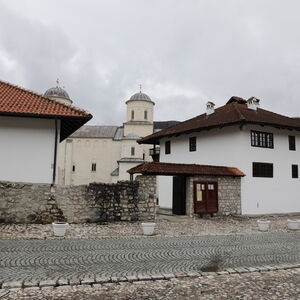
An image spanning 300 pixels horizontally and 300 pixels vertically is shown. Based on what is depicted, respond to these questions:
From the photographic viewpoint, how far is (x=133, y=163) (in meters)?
43.1

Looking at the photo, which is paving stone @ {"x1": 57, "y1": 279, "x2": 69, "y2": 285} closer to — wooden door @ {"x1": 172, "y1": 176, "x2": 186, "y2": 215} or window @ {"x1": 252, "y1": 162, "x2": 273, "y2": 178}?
wooden door @ {"x1": 172, "y1": 176, "x2": 186, "y2": 215}

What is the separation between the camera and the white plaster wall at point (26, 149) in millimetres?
14289

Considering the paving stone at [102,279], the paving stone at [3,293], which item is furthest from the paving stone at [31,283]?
the paving stone at [102,279]

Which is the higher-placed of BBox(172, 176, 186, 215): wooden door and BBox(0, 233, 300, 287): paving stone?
BBox(172, 176, 186, 215): wooden door

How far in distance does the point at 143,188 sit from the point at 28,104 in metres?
6.65

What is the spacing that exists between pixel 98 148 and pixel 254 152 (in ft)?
110

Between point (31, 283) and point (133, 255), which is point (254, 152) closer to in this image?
point (133, 255)

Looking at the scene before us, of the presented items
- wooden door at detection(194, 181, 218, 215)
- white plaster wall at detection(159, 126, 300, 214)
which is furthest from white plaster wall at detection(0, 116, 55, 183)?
white plaster wall at detection(159, 126, 300, 214)

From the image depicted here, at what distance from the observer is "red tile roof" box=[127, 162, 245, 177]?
1587cm

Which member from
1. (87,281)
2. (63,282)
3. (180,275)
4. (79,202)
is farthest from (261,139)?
(63,282)

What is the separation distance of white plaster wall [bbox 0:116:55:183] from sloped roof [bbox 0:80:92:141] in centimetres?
58

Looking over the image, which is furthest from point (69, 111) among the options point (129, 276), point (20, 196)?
point (129, 276)

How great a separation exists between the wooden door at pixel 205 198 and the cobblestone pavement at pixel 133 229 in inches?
39.8

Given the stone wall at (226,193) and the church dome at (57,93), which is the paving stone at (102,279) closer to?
the stone wall at (226,193)
